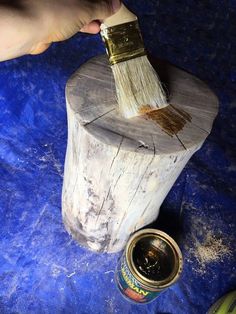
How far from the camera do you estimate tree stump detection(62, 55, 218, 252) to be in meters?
1.49

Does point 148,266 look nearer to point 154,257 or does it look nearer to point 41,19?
point 154,257

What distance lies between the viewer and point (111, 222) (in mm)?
1885

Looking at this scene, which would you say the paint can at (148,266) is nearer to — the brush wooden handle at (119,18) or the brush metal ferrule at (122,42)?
the brush metal ferrule at (122,42)

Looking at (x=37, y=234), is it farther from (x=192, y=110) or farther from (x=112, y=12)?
(x=112, y=12)

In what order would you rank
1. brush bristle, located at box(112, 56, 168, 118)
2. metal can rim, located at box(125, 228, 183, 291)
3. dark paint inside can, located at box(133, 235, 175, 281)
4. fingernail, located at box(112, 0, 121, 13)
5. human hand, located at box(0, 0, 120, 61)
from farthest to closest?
dark paint inside can, located at box(133, 235, 175, 281), metal can rim, located at box(125, 228, 183, 291), brush bristle, located at box(112, 56, 168, 118), fingernail, located at box(112, 0, 121, 13), human hand, located at box(0, 0, 120, 61)

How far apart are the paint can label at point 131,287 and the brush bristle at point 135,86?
0.73 meters

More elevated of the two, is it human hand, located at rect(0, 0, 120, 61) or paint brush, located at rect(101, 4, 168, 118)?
human hand, located at rect(0, 0, 120, 61)

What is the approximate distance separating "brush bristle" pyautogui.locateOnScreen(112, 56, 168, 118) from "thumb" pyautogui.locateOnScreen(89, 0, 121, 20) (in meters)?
0.19

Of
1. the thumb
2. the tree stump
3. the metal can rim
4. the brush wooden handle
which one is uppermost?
the thumb

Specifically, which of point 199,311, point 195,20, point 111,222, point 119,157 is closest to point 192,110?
point 119,157

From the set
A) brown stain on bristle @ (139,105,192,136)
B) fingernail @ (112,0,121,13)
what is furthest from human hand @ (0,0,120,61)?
→ brown stain on bristle @ (139,105,192,136)

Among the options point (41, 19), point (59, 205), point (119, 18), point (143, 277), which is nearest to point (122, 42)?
point (119, 18)

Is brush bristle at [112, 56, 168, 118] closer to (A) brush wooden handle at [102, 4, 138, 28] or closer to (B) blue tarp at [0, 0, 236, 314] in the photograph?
(A) brush wooden handle at [102, 4, 138, 28]

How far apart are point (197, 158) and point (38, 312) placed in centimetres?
133
